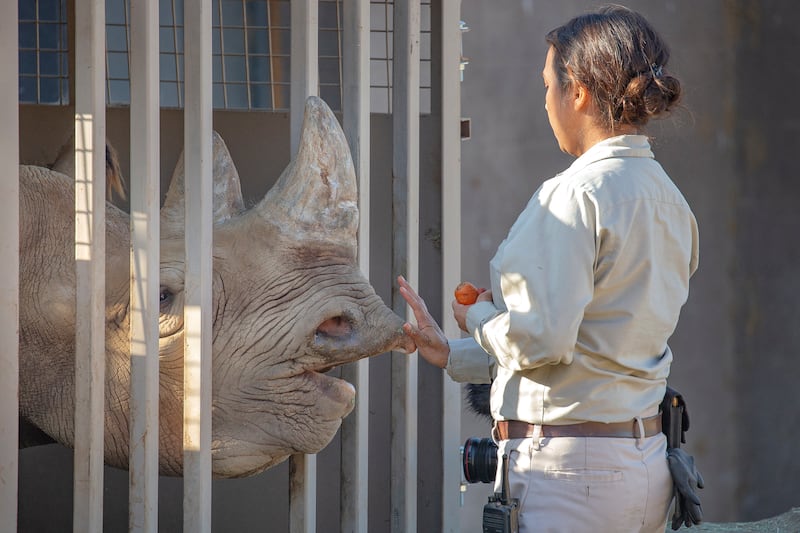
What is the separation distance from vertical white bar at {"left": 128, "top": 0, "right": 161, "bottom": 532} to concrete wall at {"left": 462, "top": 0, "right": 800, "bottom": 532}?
3147 millimetres

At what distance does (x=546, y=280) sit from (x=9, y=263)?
1378 millimetres

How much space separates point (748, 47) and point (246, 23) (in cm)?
262

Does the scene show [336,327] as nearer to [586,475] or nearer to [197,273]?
[197,273]

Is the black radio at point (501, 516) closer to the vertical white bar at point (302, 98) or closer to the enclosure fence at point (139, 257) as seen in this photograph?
the enclosure fence at point (139, 257)

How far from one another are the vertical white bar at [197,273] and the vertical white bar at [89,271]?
0.23 metres

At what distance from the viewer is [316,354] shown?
3.18 meters

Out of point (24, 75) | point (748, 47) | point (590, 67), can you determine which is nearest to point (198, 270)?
point (590, 67)

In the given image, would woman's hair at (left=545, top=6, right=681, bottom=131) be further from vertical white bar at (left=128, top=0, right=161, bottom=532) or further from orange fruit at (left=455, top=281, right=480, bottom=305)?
vertical white bar at (left=128, top=0, right=161, bottom=532)

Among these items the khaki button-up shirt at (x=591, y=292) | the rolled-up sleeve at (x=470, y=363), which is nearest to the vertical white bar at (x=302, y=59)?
the rolled-up sleeve at (x=470, y=363)

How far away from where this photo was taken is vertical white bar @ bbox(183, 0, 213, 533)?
3.14m

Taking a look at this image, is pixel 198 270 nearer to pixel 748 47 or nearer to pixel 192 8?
pixel 192 8

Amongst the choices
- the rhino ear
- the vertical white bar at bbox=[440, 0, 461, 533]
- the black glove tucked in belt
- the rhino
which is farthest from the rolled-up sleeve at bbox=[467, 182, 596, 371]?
the vertical white bar at bbox=[440, 0, 461, 533]

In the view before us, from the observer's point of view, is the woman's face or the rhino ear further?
the rhino ear

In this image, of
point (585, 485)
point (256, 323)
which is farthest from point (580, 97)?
point (256, 323)
